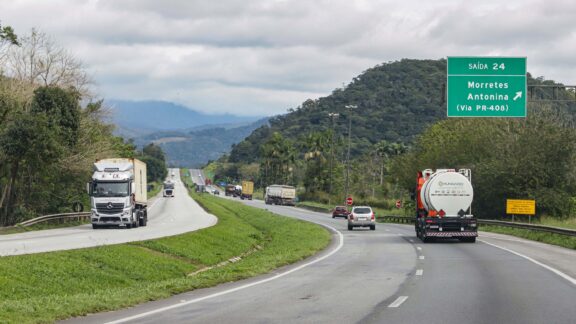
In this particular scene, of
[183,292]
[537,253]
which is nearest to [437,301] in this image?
[183,292]

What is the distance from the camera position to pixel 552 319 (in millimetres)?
12172

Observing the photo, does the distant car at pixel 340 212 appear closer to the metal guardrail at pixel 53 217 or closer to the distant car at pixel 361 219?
Answer: the metal guardrail at pixel 53 217

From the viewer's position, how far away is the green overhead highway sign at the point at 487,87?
38.0 meters

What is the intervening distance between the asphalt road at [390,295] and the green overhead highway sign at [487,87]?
12.8 metres

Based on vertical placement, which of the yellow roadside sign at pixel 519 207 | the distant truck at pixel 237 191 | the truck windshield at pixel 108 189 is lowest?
the distant truck at pixel 237 191

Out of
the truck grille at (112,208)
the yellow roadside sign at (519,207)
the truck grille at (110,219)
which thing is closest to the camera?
the truck grille at (112,208)

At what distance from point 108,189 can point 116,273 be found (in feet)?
70.6

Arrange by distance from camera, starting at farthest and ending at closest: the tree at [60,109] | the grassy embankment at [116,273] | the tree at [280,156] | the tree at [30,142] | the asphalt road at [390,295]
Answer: the tree at [280,156] → the tree at [60,109] → the tree at [30,142] → the grassy embankment at [116,273] → the asphalt road at [390,295]

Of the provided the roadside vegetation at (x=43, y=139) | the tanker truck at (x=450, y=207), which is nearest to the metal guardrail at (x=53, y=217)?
the roadside vegetation at (x=43, y=139)

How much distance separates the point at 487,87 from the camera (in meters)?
38.2

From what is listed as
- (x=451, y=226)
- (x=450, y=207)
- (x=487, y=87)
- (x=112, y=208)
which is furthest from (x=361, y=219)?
(x=112, y=208)

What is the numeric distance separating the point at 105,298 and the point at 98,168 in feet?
98.4

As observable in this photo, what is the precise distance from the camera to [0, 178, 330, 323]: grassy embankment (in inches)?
541

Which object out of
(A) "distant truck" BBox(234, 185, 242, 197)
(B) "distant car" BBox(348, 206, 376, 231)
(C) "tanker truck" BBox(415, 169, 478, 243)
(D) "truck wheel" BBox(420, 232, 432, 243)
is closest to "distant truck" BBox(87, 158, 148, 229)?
(B) "distant car" BBox(348, 206, 376, 231)
